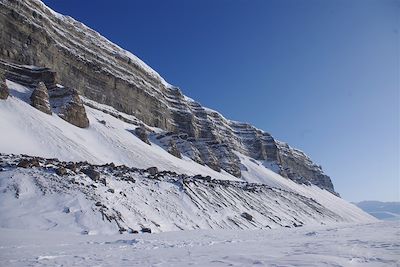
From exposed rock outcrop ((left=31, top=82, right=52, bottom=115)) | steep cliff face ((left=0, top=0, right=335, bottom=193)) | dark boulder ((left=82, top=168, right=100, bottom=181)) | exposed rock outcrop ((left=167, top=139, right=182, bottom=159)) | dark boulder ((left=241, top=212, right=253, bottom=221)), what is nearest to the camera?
dark boulder ((left=82, top=168, right=100, bottom=181))

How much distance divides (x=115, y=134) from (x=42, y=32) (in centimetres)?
2140

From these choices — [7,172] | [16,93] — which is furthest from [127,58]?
[7,172]

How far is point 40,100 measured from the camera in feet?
142

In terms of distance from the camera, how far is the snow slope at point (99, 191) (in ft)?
57.6

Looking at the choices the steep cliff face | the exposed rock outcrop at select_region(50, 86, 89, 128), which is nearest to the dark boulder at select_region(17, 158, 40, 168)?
the exposed rock outcrop at select_region(50, 86, 89, 128)

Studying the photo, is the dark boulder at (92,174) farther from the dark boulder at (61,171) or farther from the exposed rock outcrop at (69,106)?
the exposed rock outcrop at (69,106)

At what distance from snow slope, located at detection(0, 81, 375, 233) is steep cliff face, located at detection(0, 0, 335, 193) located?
8.40 metres

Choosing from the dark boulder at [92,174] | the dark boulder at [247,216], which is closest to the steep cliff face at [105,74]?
the dark boulder at [92,174]

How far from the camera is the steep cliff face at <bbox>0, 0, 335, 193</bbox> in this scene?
53256 mm

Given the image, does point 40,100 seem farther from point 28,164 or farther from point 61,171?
point 61,171

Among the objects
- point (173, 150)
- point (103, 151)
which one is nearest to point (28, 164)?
point (103, 151)

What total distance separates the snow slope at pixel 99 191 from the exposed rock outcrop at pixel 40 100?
1183mm

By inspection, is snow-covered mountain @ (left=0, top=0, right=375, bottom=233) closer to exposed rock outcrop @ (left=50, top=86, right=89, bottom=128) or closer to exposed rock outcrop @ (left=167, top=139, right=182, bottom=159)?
exposed rock outcrop @ (left=50, top=86, right=89, bottom=128)

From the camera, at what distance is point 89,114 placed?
54344 mm
